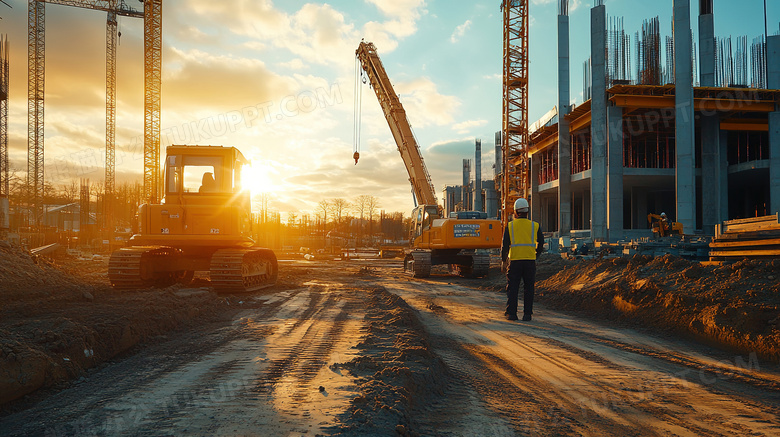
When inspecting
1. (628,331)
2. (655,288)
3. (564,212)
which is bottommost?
(628,331)

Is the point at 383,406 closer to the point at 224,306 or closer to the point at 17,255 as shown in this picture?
the point at 224,306

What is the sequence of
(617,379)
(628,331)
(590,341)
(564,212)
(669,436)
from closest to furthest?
1. (669,436)
2. (617,379)
3. (590,341)
4. (628,331)
5. (564,212)

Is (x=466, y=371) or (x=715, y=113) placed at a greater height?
(x=715, y=113)

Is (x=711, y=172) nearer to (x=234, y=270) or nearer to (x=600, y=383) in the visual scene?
(x=234, y=270)

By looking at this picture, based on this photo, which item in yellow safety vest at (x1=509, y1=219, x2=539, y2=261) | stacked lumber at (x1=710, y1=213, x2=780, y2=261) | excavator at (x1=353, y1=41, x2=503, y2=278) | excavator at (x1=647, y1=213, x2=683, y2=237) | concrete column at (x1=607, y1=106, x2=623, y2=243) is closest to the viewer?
yellow safety vest at (x1=509, y1=219, x2=539, y2=261)

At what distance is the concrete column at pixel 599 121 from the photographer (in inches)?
1065

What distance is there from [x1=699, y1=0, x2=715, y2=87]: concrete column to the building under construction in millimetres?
55

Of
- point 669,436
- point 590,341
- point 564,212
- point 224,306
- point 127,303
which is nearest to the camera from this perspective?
point 669,436

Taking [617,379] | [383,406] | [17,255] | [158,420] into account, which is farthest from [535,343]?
[17,255]

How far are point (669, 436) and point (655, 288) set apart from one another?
641 cm

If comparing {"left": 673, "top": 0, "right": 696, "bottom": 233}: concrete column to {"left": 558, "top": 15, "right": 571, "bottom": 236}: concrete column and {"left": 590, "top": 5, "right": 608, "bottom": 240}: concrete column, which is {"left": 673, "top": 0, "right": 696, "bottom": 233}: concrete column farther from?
{"left": 558, "top": 15, "right": 571, "bottom": 236}: concrete column

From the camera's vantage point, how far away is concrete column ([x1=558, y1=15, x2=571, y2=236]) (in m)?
31.9

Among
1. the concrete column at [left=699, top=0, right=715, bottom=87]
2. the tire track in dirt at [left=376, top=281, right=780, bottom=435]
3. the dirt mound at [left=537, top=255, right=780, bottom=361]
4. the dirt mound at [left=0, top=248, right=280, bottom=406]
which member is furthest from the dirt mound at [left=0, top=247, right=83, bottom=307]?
the concrete column at [left=699, top=0, right=715, bottom=87]

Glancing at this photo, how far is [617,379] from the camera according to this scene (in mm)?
4754
